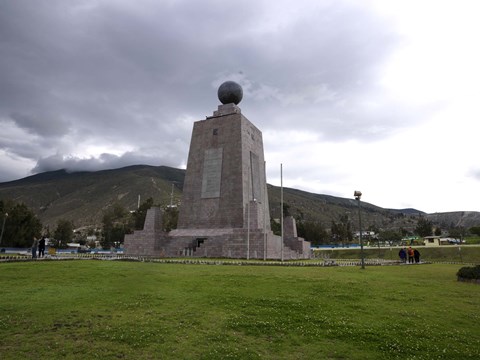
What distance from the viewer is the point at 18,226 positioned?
56.8 m

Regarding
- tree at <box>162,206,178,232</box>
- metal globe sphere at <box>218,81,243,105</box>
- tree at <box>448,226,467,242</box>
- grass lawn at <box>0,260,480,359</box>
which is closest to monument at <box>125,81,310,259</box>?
metal globe sphere at <box>218,81,243,105</box>

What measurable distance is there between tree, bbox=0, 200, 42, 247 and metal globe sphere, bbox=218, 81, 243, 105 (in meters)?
40.5

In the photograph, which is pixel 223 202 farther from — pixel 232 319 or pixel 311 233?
pixel 311 233

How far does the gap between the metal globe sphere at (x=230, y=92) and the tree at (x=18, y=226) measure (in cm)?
4050

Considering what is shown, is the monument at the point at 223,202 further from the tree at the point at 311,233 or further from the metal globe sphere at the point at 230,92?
the tree at the point at 311,233

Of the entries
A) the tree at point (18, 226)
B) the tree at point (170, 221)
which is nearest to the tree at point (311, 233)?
the tree at point (170, 221)

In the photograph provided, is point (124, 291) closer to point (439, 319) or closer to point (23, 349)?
point (23, 349)

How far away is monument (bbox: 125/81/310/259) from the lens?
3095 centimetres

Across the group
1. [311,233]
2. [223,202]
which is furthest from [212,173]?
[311,233]

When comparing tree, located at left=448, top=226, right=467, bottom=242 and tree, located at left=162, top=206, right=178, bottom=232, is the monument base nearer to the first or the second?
tree, located at left=162, top=206, right=178, bottom=232

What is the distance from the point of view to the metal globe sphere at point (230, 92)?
128ft

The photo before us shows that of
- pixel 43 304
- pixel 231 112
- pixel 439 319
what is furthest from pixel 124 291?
pixel 231 112

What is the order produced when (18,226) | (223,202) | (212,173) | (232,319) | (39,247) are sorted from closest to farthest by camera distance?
(232,319), (39,247), (223,202), (212,173), (18,226)

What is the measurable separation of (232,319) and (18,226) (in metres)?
60.1
